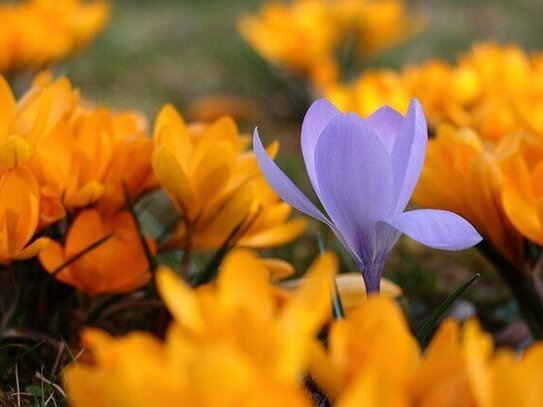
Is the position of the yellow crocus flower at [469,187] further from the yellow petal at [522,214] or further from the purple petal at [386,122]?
the purple petal at [386,122]

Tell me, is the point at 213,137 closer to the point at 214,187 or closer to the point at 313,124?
the point at 214,187

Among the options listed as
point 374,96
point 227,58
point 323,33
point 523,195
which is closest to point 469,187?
point 523,195

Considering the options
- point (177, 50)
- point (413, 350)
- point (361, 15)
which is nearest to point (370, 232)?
point (413, 350)

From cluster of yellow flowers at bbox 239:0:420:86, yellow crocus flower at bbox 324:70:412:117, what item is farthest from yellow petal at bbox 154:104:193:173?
cluster of yellow flowers at bbox 239:0:420:86

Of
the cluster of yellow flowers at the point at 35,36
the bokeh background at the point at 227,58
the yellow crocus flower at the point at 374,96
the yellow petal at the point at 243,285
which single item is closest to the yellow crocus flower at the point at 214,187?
the yellow petal at the point at 243,285

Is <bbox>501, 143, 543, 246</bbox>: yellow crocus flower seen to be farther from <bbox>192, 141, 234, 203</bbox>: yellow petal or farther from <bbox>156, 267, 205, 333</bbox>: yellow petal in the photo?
<bbox>156, 267, 205, 333</bbox>: yellow petal

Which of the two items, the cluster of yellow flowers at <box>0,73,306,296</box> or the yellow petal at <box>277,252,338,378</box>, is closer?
the yellow petal at <box>277,252,338,378</box>
